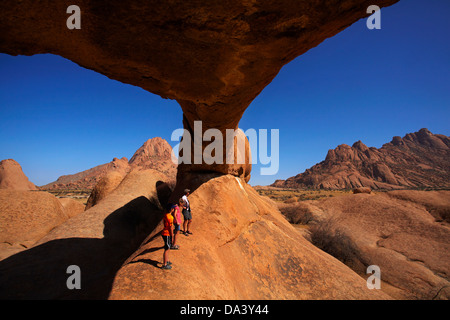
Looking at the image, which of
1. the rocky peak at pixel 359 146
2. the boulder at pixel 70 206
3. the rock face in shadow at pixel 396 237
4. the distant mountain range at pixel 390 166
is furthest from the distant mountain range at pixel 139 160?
the rocky peak at pixel 359 146

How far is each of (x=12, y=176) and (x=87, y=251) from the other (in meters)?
36.1

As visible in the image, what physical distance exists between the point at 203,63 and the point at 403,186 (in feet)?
229

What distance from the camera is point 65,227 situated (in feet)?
21.6

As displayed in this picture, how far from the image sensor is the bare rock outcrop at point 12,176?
27684 millimetres

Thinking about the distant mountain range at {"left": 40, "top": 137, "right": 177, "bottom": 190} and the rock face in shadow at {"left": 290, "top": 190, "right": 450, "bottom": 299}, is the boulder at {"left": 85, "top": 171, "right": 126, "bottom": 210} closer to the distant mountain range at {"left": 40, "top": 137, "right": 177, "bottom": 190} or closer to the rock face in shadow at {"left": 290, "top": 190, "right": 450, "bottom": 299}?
the rock face in shadow at {"left": 290, "top": 190, "right": 450, "bottom": 299}

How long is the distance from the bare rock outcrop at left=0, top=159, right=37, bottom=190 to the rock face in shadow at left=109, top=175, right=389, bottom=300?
36640mm

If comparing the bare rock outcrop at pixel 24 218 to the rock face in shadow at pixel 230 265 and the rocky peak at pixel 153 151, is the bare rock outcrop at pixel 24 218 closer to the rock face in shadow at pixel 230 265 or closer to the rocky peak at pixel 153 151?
the rock face in shadow at pixel 230 265

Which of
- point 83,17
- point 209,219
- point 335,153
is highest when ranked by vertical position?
point 335,153

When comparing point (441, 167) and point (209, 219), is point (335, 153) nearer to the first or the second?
point (441, 167)

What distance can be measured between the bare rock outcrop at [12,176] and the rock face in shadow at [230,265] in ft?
120

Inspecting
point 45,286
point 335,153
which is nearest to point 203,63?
point 45,286

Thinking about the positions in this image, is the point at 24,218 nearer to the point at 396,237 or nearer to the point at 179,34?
the point at 179,34

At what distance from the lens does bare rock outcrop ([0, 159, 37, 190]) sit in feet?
90.8

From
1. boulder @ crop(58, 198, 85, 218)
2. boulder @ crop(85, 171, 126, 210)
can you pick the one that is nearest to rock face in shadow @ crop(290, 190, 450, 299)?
boulder @ crop(85, 171, 126, 210)
